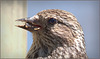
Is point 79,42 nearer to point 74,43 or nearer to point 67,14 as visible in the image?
point 74,43

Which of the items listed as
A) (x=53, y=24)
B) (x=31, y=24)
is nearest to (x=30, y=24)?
(x=31, y=24)

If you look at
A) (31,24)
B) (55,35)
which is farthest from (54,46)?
(31,24)

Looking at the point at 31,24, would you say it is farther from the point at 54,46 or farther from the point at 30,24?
the point at 54,46

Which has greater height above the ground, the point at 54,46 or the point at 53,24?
the point at 53,24

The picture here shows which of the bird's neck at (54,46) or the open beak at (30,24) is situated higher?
the open beak at (30,24)

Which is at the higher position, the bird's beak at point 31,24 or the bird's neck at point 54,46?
the bird's beak at point 31,24

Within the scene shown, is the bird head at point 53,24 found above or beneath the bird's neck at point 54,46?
above

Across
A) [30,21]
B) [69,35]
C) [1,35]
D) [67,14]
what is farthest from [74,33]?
[1,35]
